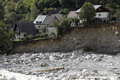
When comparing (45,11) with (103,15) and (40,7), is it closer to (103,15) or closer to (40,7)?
(40,7)

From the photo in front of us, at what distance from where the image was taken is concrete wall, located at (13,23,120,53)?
2111 centimetres

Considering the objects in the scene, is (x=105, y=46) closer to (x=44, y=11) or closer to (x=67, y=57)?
(x=67, y=57)

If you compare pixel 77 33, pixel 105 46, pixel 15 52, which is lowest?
pixel 15 52

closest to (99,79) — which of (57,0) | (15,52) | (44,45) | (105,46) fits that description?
(105,46)

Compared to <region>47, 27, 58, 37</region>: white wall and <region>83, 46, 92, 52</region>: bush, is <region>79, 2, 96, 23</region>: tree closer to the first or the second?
<region>83, 46, 92, 52</region>: bush

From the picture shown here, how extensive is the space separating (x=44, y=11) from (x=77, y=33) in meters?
28.6

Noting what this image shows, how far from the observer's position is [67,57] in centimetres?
2047

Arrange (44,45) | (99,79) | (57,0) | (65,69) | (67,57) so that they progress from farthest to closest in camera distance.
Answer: (57,0) → (44,45) → (67,57) → (65,69) → (99,79)

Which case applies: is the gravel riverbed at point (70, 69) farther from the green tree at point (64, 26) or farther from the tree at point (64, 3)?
the tree at point (64, 3)

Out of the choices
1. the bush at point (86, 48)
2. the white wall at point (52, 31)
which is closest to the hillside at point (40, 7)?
the white wall at point (52, 31)

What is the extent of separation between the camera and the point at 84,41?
22.8m

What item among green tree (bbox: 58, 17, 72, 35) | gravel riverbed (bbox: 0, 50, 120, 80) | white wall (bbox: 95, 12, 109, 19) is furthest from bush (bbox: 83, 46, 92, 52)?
white wall (bbox: 95, 12, 109, 19)

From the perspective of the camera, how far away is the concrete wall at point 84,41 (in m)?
21.1

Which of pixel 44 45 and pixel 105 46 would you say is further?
pixel 44 45
